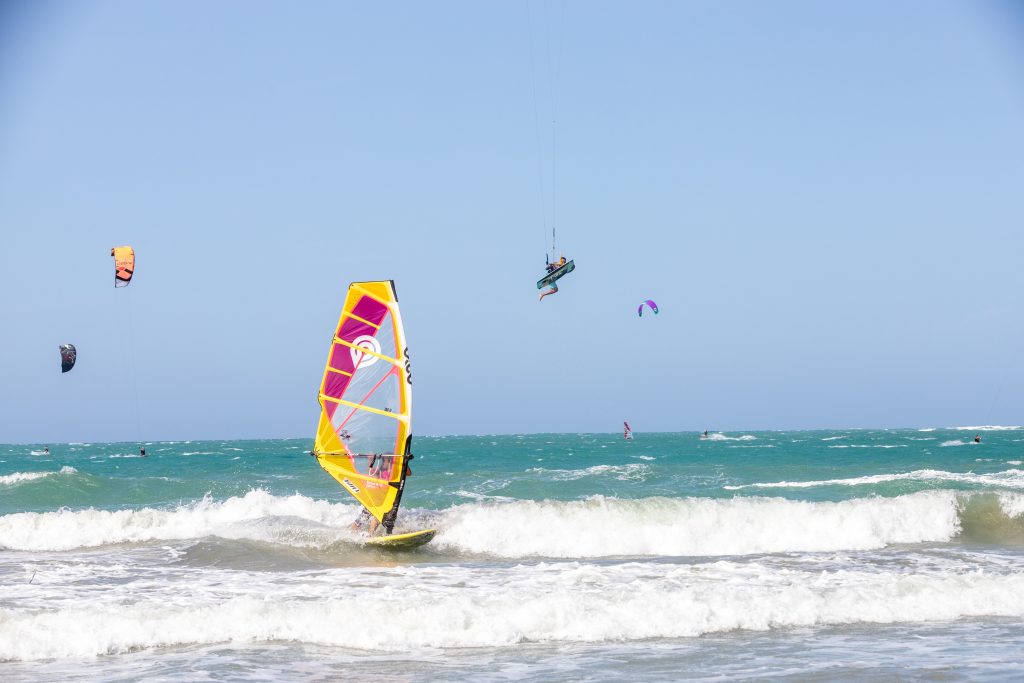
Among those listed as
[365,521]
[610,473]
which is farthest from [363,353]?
[610,473]

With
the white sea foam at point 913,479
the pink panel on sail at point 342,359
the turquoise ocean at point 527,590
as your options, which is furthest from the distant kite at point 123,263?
the white sea foam at point 913,479

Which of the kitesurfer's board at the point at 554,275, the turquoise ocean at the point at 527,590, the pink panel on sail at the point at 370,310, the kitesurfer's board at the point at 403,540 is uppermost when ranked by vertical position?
the kitesurfer's board at the point at 554,275

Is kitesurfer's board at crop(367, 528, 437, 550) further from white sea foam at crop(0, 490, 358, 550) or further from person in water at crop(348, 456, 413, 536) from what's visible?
white sea foam at crop(0, 490, 358, 550)

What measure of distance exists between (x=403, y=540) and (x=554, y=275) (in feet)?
21.5

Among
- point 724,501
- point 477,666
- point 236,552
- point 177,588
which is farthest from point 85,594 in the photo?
point 724,501

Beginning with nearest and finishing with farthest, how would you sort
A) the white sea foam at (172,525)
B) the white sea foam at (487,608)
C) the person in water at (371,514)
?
the white sea foam at (487,608) < the person in water at (371,514) < the white sea foam at (172,525)

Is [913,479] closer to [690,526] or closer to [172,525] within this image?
[690,526]

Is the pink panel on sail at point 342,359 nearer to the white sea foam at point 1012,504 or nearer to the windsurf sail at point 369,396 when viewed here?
the windsurf sail at point 369,396

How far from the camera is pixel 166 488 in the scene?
2569cm

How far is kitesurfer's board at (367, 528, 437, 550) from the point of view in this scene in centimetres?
1467

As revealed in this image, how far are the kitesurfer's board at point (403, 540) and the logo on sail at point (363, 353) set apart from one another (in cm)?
260

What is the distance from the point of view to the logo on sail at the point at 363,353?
47.0ft

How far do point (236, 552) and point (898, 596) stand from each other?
8.99 metres

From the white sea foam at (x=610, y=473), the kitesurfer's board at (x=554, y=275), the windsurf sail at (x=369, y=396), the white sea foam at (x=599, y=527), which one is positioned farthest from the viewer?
→ the white sea foam at (x=610, y=473)
